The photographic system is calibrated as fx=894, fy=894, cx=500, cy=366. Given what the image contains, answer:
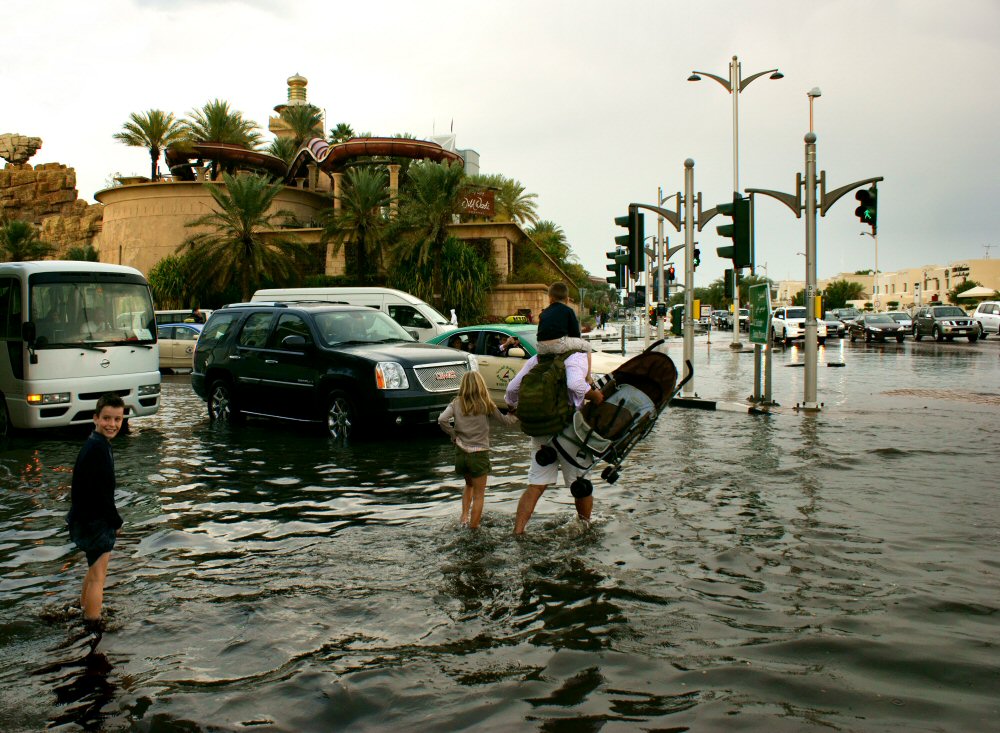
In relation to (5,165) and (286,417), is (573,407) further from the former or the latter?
(5,165)

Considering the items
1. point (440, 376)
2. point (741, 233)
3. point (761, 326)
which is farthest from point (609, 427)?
point (741, 233)

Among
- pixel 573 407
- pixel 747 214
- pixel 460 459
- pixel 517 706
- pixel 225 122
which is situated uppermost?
pixel 225 122

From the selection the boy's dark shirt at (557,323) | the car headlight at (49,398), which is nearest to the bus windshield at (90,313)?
the car headlight at (49,398)

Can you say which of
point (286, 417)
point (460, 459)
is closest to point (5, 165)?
point (286, 417)

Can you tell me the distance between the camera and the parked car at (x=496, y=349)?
48.3 ft

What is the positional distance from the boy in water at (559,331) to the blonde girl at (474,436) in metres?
0.62

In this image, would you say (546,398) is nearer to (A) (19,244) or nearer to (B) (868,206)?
(B) (868,206)

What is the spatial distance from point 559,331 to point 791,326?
37596mm

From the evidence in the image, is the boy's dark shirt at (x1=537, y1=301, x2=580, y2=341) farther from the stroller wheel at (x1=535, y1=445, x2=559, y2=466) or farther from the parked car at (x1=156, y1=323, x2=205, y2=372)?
the parked car at (x1=156, y1=323, x2=205, y2=372)

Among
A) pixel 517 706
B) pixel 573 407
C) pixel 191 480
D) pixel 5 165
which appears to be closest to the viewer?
pixel 517 706

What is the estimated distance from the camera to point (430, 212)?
129 ft

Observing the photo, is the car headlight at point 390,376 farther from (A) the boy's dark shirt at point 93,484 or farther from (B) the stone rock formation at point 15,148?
(B) the stone rock formation at point 15,148

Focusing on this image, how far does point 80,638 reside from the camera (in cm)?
463

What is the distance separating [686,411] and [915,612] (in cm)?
1096
